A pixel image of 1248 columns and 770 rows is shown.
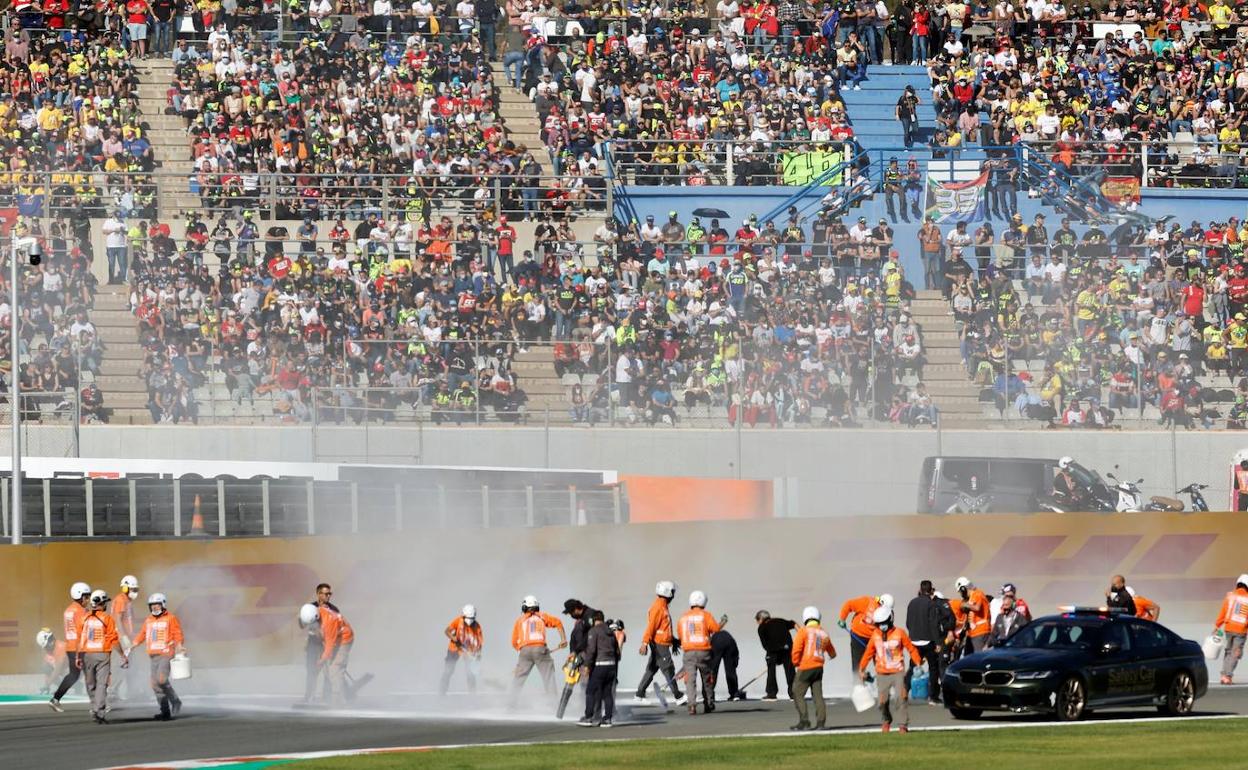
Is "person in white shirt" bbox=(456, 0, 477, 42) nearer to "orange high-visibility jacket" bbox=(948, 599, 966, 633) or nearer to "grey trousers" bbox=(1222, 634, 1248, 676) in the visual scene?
"orange high-visibility jacket" bbox=(948, 599, 966, 633)

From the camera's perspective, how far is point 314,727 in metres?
20.9

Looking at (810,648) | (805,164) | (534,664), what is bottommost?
(534,664)

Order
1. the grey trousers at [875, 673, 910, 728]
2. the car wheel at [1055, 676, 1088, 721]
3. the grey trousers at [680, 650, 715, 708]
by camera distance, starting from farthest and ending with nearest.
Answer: the grey trousers at [680, 650, 715, 708] → the car wheel at [1055, 676, 1088, 721] → the grey trousers at [875, 673, 910, 728]

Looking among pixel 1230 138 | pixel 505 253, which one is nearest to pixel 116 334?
pixel 505 253

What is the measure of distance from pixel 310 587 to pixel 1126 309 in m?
17.8

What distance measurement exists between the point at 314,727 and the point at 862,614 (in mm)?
6046

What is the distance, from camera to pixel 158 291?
36.3 m

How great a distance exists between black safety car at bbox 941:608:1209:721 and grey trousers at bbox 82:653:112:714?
8528mm

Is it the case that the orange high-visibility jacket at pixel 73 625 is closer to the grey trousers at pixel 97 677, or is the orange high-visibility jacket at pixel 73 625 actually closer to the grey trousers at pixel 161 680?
the grey trousers at pixel 97 677

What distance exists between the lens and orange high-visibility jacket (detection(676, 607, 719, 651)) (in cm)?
2322

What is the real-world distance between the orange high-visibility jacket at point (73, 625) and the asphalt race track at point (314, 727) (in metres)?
0.72

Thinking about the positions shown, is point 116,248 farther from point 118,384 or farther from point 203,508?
point 203,508

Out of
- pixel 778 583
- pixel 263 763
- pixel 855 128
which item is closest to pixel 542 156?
pixel 855 128

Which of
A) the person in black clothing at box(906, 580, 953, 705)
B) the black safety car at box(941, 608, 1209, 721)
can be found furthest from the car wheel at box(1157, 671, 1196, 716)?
the person in black clothing at box(906, 580, 953, 705)
